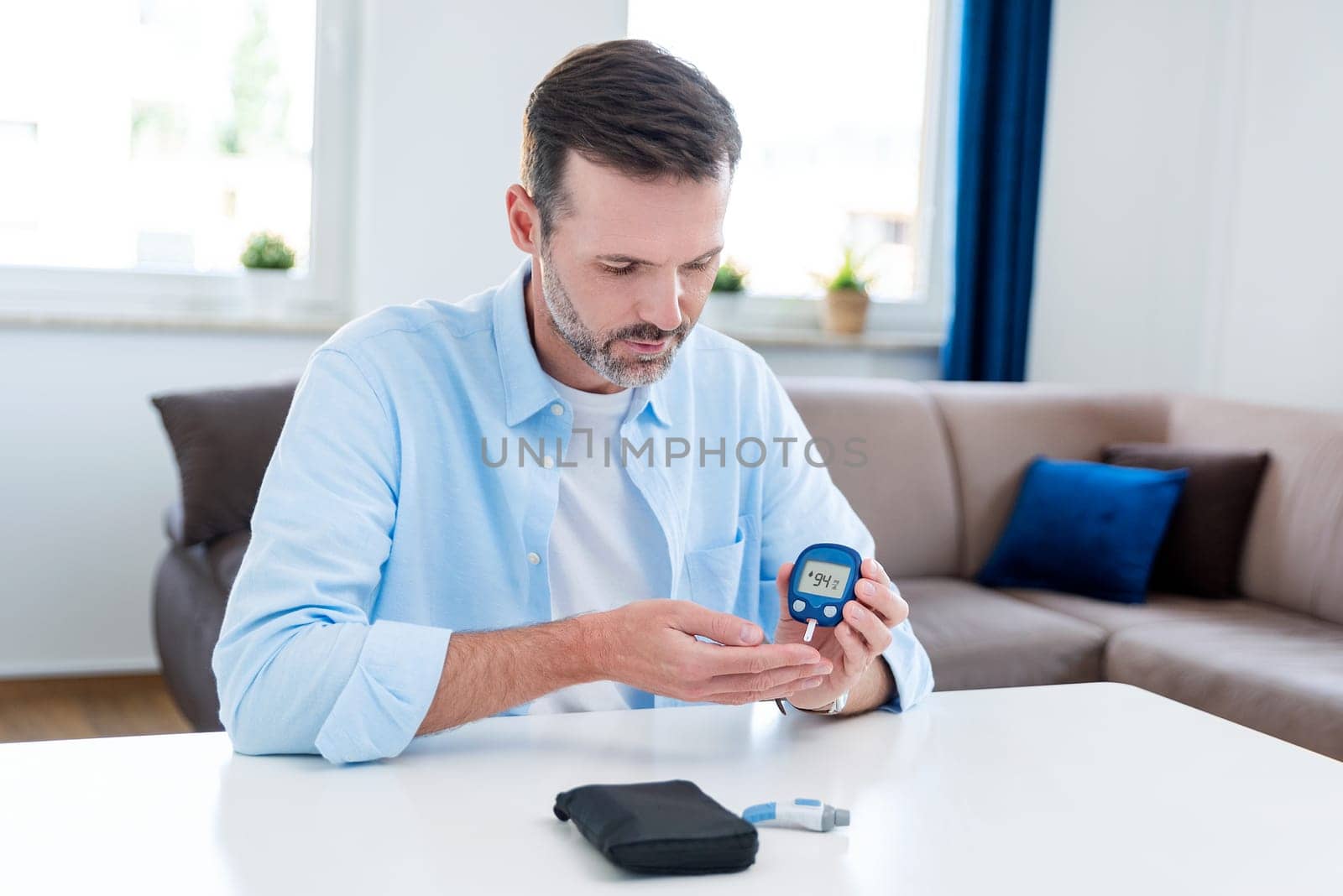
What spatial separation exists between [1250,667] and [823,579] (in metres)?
1.67

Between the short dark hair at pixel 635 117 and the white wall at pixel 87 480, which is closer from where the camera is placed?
the short dark hair at pixel 635 117

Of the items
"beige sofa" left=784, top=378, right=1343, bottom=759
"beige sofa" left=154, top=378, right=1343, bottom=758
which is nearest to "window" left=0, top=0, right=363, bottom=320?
"beige sofa" left=154, top=378, right=1343, bottom=758

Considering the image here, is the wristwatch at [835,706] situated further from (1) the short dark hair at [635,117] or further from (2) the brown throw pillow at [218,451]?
(2) the brown throw pillow at [218,451]

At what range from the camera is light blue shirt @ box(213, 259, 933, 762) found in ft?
3.58

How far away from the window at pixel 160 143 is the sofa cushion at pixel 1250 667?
2447 millimetres

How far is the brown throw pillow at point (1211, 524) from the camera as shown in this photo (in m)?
3.15

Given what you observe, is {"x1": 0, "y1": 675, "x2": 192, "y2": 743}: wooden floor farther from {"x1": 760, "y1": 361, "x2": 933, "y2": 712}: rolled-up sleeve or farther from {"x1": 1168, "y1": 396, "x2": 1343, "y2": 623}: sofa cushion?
{"x1": 1168, "y1": 396, "x2": 1343, "y2": 623}: sofa cushion

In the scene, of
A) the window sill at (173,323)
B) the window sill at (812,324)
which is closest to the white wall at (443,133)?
the window sill at (173,323)

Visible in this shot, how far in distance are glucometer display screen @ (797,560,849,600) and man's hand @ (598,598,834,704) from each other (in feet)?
0.30

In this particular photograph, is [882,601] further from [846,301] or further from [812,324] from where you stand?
[812,324]

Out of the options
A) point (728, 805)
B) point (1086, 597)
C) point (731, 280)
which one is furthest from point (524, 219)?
point (731, 280)

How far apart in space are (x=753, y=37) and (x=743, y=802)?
145 inches

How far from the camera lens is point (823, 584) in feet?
3.99

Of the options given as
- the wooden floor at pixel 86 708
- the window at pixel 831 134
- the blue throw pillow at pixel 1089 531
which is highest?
the window at pixel 831 134
